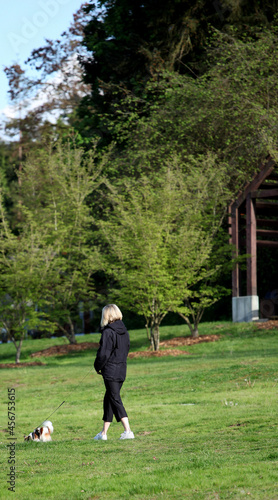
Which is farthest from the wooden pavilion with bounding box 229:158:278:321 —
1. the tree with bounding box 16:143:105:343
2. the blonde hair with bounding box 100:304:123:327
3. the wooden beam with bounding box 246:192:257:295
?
the blonde hair with bounding box 100:304:123:327

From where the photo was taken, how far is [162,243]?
21.4 m

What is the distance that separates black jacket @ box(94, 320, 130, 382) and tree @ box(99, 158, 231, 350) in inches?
479

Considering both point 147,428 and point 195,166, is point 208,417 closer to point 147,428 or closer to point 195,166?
point 147,428

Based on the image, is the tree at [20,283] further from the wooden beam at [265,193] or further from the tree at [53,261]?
the wooden beam at [265,193]

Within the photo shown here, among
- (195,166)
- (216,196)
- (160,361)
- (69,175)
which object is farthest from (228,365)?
(69,175)

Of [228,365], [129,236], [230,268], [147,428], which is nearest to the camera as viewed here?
[147,428]

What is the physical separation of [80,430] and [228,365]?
19.9 ft

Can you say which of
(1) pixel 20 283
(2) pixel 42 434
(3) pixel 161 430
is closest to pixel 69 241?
(1) pixel 20 283

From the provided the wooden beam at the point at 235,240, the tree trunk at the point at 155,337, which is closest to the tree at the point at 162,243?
the tree trunk at the point at 155,337

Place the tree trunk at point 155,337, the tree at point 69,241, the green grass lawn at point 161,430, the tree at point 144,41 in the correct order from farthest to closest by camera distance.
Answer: the tree at point 144,41 < the tree at point 69,241 < the tree trunk at point 155,337 < the green grass lawn at point 161,430

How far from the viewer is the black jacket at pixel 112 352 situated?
834 cm

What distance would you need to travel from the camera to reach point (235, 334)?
73.4 feet

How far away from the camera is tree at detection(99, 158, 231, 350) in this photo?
21141 mm

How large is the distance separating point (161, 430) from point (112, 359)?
5.44 feet
